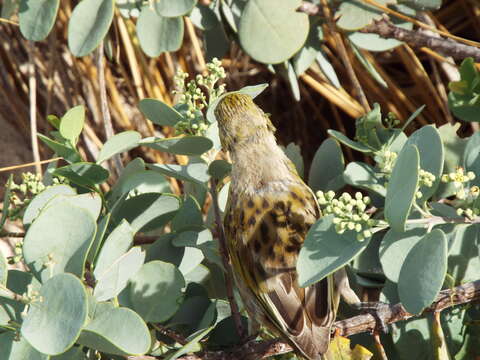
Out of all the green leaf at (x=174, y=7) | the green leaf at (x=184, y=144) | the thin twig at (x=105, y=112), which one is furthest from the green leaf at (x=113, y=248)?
the thin twig at (x=105, y=112)

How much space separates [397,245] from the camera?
1391 mm

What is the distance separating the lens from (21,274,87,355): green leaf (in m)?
1.09

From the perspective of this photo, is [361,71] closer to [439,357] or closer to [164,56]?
[164,56]

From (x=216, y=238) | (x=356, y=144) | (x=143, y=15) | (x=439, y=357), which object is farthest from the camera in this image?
(x=143, y=15)

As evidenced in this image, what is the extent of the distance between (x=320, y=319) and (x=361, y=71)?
1.32 metres

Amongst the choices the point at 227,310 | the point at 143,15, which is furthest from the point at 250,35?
the point at 227,310

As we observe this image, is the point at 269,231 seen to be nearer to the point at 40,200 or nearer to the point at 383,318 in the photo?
the point at 383,318

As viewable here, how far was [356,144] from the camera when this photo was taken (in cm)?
167

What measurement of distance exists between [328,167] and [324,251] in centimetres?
56

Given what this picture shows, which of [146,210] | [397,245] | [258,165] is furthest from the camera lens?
[258,165]

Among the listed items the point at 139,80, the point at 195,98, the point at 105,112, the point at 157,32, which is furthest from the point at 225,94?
the point at 139,80

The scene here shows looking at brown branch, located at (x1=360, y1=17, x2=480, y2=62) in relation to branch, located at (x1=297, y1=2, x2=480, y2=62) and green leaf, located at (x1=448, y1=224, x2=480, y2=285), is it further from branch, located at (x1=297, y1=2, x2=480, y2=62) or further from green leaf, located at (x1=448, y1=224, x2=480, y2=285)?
green leaf, located at (x1=448, y1=224, x2=480, y2=285)

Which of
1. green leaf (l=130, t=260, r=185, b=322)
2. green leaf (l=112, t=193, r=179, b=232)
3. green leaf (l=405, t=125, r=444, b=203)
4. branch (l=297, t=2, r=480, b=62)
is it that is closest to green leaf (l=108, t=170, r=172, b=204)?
green leaf (l=112, t=193, r=179, b=232)

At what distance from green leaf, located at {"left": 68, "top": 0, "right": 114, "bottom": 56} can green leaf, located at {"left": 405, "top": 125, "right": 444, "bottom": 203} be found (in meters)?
0.84
